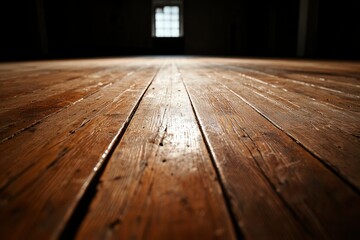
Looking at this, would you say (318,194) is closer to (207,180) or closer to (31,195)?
(207,180)

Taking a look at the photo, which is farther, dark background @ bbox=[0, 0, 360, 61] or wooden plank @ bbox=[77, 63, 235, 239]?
dark background @ bbox=[0, 0, 360, 61]

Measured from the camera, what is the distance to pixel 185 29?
10570mm

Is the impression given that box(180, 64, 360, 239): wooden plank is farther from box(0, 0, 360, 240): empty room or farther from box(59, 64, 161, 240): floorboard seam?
box(59, 64, 161, 240): floorboard seam

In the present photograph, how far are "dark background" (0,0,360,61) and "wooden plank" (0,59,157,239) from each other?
21.3ft

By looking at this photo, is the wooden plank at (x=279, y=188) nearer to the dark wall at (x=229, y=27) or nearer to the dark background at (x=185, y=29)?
the dark background at (x=185, y=29)

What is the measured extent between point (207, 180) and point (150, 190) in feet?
0.33

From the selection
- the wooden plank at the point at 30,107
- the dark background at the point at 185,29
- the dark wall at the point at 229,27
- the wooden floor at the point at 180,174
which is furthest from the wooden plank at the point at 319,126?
the dark wall at the point at 229,27

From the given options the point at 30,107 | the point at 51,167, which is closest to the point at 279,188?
the point at 51,167

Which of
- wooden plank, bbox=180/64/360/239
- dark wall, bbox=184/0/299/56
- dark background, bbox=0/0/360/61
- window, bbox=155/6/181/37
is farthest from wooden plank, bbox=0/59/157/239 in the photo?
window, bbox=155/6/181/37

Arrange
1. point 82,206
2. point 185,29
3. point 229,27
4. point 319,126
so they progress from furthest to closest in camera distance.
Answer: point 185,29 → point 229,27 → point 319,126 → point 82,206

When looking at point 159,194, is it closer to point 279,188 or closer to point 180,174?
point 180,174

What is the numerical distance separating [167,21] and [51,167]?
11.3 metres

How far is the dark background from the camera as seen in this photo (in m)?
6.57

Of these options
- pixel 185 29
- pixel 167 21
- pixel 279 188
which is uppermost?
pixel 167 21
